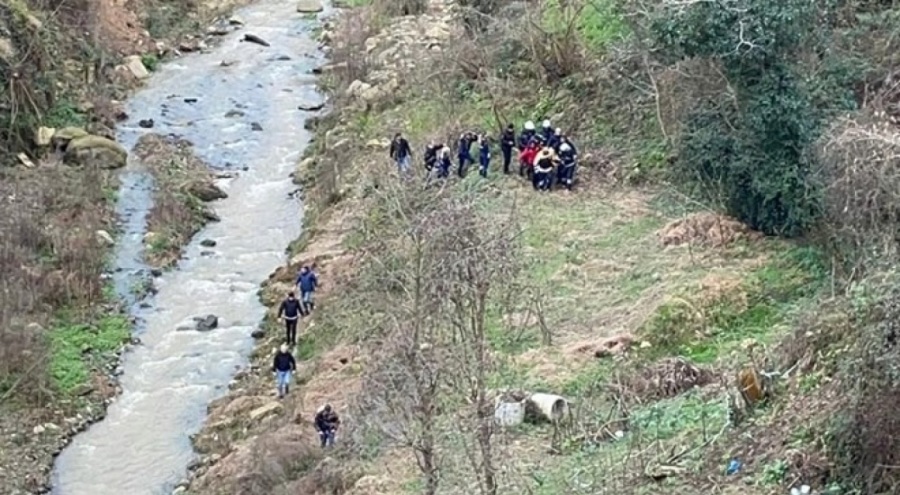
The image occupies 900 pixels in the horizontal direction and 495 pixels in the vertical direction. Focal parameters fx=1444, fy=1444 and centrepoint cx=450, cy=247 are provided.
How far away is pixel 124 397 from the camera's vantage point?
2277cm

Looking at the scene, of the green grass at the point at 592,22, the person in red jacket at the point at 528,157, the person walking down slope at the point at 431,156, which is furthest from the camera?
the green grass at the point at 592,22

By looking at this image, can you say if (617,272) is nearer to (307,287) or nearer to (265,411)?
(307,287)

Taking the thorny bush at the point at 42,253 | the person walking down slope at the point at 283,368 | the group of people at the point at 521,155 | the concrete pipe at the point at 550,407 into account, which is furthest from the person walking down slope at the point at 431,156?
the concrete pipe at the point at 550,407

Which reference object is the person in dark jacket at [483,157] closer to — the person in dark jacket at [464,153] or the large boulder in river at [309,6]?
the person in dark jacket at [464,153]

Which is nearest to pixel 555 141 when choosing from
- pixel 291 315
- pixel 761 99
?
pixel 761 99

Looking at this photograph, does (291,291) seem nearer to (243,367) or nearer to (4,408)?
(243,367)

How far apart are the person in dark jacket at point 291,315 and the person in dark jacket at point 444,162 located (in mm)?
3580

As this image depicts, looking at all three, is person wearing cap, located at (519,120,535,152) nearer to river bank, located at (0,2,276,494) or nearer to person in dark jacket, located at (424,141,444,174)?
person in dark jacket, located at (424,141,444,174)

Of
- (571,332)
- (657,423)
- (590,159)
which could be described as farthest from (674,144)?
(657,423)

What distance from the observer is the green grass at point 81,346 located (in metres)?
22.9

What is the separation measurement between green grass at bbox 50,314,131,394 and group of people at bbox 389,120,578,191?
5.64 m

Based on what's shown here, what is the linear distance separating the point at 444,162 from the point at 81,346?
6.95 metres

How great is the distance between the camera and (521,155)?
84.9 ft

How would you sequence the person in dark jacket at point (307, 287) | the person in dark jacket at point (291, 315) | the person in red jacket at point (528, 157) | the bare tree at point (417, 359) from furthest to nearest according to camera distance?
the person in red jacket at point (528, 157) < the person in dark jacket at point (307, 287) < the person in dark jacket at point (291, 315) < the bare tree at point (417, 359)
